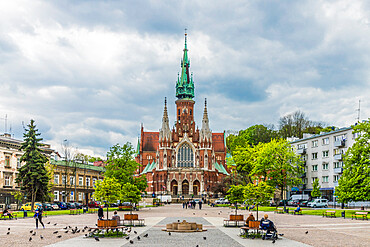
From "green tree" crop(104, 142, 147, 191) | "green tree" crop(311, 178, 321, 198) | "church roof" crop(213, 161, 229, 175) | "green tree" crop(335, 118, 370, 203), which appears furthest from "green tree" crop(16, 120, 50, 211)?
"church roof" crop(213, 161, 229, 175)

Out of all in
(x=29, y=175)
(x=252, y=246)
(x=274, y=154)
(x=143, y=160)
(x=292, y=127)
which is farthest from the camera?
(x=143, y=160)

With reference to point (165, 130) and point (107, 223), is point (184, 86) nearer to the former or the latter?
point (165, 130)

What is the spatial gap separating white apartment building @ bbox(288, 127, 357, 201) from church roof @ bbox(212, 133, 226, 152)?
48580 millimetres

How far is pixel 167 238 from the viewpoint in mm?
20812

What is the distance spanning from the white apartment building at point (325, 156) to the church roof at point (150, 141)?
59.4 metres

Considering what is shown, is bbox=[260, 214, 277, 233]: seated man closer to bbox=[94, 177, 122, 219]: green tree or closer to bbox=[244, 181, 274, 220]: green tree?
bbox=[244, 181, 274, 220]: green tree

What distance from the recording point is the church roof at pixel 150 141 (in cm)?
13100

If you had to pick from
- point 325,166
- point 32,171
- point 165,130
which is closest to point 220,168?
point 165,130

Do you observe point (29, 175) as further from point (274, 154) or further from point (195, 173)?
point (195, 173)

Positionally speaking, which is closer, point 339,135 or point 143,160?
point 339,135

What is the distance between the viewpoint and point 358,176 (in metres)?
39.4

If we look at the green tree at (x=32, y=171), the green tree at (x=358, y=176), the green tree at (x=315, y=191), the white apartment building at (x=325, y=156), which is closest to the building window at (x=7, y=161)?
the green tree at (x=32, y=171)

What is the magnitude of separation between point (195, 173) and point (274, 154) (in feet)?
159

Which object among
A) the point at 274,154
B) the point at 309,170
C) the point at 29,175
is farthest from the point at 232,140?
the point at 29,175
